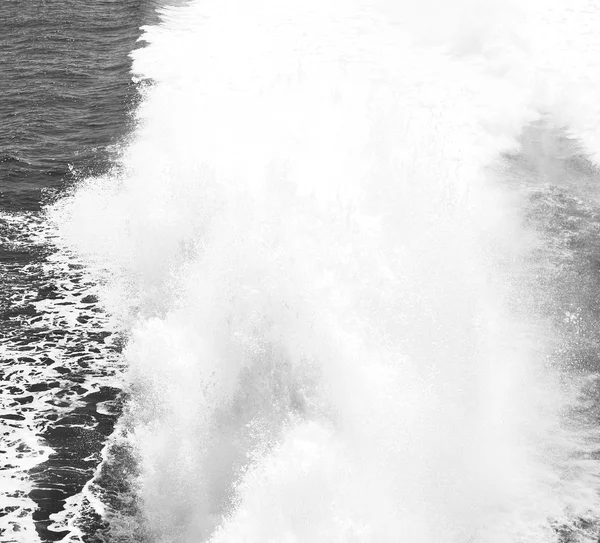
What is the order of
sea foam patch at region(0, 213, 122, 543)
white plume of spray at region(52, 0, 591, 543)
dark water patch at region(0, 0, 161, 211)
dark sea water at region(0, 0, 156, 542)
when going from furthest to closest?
dark water patch at region(0, 0, 161, 211), dark sea water at region(0, 0, 156, 542), sea foam patch at region(0, 213, 122, 543), white plume of spray at region(52, 0, 591, 543)

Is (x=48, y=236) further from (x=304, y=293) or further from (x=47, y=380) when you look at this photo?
(x=304, y=293)

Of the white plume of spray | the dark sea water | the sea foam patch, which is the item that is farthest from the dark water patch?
the sea foam patch

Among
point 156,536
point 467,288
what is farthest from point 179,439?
point 467,288

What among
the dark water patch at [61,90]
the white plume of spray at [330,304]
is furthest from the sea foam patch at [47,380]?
the dark water patch at [61,90]

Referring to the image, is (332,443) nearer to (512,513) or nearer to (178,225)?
(512,513)

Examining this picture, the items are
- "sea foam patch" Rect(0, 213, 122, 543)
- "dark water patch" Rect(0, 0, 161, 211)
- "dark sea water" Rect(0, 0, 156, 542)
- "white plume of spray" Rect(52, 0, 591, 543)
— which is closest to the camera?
"white plume of spray" Rect(52, 0, 591, 543)

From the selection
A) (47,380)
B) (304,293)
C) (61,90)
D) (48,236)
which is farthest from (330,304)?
(61,90)

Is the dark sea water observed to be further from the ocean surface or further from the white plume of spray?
the white plume of spray
